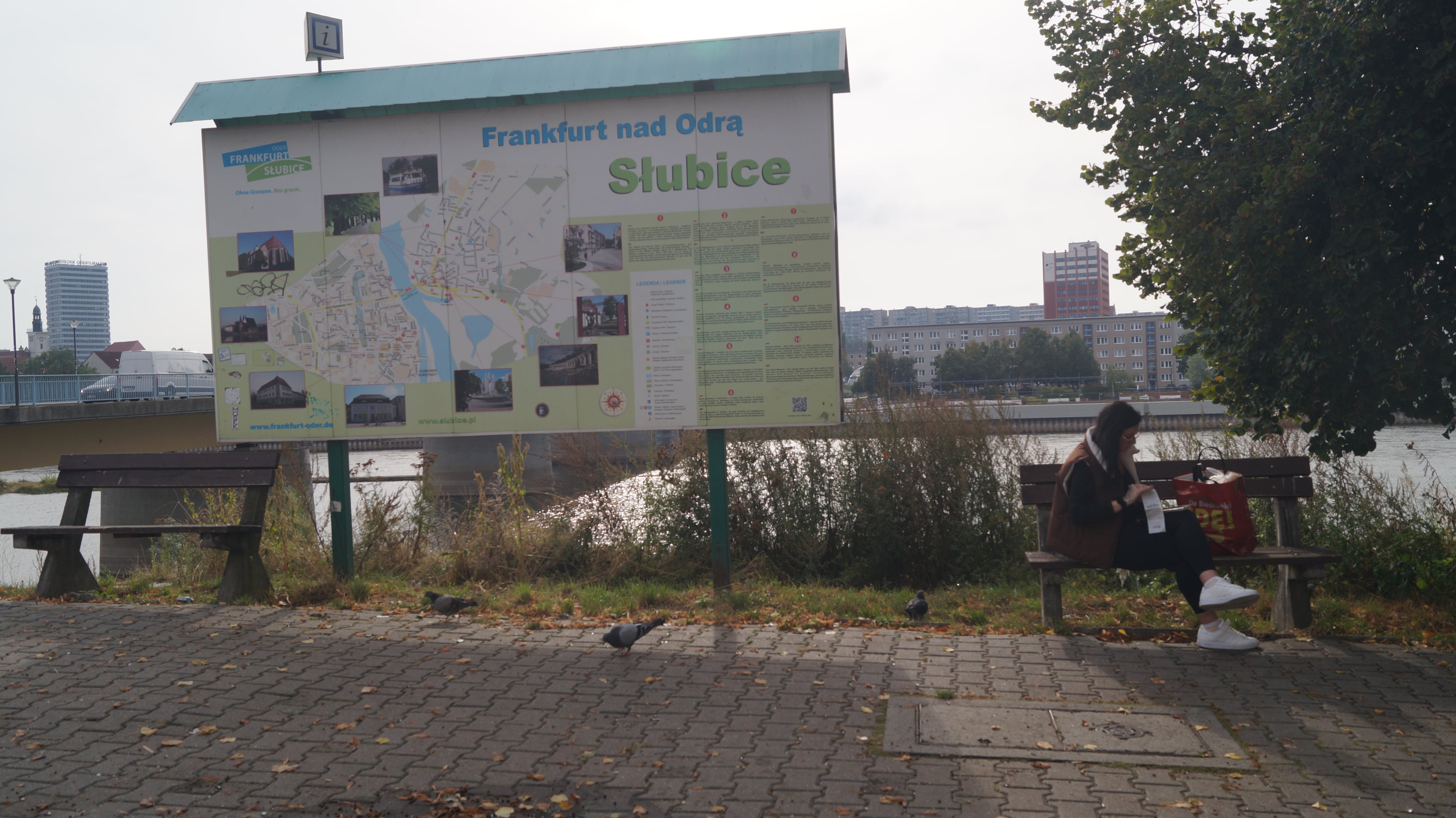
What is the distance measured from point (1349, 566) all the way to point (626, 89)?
6086 millimetres

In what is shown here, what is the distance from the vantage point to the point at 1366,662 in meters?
A: 5.09

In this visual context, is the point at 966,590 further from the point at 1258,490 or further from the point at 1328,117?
the point at 1328,117

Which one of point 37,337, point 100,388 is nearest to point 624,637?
point 100,388

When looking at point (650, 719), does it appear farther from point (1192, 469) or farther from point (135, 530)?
point (135, 530)

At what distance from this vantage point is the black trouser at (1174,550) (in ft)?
18.0

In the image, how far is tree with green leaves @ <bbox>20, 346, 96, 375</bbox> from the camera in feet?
252

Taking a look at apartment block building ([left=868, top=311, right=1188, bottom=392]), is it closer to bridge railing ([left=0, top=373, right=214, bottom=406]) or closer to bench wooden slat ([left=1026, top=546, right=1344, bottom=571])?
bridge railing ([left=0, top=373, right=214, bottom=406])

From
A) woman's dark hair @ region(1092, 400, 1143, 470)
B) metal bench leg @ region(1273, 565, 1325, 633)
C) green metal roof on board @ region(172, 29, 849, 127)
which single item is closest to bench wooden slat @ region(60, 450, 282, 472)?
green metal roof on board @ region(172, 29, 849, 127)

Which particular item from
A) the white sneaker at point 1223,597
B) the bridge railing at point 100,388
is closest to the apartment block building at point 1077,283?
the bridge railing at point 100,388

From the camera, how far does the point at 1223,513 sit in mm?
5680

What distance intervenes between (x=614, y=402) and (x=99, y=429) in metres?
22.3

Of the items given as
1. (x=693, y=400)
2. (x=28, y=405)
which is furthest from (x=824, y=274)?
(x=28, y=405)

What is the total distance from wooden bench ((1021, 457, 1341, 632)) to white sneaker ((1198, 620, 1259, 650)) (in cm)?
49

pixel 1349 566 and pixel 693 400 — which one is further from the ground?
pixel 693 400
